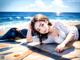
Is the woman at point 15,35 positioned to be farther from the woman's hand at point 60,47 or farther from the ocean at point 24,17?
the woman's hand at point 60,47

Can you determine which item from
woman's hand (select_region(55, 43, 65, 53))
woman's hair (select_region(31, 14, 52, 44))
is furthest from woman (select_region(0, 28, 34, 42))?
woman's hand (select_region(55, 43, 65, 53))

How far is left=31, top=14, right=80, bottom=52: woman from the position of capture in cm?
177

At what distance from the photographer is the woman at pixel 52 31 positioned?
1.77 metres

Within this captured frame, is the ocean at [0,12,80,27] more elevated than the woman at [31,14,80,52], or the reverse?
the ocean at [0,12,80,27]

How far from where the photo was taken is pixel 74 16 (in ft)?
5.96

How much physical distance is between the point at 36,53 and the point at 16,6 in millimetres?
564

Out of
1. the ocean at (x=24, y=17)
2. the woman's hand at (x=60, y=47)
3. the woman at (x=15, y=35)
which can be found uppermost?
the ocean at (x=24, y=17)

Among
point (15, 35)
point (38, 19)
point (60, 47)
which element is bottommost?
point (60, 47)

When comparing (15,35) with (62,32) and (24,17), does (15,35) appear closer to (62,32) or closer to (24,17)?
(24,17)

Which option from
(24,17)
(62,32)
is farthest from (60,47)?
(24,17)

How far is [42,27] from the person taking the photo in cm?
178

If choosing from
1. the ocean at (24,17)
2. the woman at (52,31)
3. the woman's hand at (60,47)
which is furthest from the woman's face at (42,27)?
the woman's hand at (60,47)

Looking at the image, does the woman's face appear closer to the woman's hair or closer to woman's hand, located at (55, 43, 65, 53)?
the woman's hair

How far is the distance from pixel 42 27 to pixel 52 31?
12 centimetres
